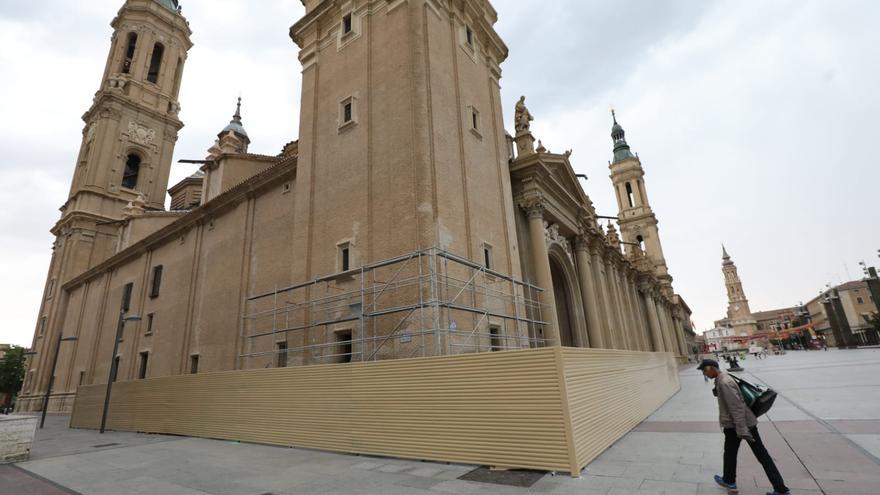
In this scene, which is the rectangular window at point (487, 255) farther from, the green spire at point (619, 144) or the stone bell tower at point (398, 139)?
the green spire at point (619, 144)

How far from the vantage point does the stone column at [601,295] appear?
1083 inches

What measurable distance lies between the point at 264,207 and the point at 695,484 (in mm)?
20912

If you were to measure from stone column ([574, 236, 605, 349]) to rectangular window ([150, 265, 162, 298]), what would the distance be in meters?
28.0

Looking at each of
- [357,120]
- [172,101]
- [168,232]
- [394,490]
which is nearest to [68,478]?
[394,490]

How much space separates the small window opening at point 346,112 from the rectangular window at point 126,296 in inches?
994

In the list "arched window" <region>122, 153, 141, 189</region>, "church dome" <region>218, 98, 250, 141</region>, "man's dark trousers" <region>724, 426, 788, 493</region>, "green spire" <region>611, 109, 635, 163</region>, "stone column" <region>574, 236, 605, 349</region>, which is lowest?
"man's dark trousers" <region>724, 426, 788, 493</region>

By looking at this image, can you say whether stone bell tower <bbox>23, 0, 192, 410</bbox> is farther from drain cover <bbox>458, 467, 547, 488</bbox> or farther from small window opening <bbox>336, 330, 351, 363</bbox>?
drain cover <bbox>458, 467, 547, 488</bbox>

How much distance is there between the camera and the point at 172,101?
4838cm

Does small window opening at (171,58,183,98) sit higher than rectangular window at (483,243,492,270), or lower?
higher

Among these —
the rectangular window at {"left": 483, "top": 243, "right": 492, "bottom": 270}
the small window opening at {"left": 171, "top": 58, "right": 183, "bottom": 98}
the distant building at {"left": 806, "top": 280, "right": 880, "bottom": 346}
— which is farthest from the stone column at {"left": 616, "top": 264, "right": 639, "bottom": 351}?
the distant building at {"left": 806, "top": 280, "right": 880, "bottom": 346}

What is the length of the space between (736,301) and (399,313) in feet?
589

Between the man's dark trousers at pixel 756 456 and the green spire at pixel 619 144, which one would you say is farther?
the green spire at pixel 619 144

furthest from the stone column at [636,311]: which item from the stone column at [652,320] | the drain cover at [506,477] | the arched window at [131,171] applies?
the arched window at [131,171]

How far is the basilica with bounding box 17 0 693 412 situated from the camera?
14.2 metres
